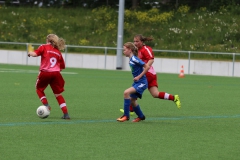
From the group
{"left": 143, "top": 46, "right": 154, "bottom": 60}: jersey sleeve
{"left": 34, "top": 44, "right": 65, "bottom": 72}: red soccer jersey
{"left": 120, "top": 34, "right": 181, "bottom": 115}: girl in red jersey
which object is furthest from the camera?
{"left": 143, "top": 46, "right": 154, "bottom": 60}: jersey sleeve

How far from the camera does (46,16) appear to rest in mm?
44125

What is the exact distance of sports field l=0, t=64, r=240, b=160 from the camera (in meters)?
8.18

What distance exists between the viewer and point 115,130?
34.2ft

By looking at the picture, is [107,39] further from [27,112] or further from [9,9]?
[27,112]

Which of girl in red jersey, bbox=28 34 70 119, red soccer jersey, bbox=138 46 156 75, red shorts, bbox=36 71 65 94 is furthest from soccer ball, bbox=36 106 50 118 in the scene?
red soccer jersey, bbox=138 46 156 75

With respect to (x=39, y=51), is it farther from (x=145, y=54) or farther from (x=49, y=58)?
(x=145, y=54)

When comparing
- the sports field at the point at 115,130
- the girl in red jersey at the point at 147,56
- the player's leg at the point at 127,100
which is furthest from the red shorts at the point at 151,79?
the player's leg at the point at 127,100

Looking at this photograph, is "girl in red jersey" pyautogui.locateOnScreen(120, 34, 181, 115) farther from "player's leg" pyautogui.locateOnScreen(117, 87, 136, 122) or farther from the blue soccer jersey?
"player's leg" pyautogui.locateOnScreen(117, 87, 136, 122)

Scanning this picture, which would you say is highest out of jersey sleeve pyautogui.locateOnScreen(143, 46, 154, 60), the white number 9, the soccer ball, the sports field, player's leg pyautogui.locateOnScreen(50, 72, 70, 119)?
jersey sleeve pyautogui.locateOnScreen(143, 46, 154, 60)

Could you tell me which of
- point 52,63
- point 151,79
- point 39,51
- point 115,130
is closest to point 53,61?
point 52,63

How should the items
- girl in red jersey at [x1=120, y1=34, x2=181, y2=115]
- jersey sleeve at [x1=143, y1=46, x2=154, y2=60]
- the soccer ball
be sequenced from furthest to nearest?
1. jersey sleeve at [x1=143, y1=46, x2=154, y2=60]
2. girl in red jersey at [x1=120, y1=34, x2=181, y2=115]
3. the soccer ball

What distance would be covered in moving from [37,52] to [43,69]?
36 centimetres

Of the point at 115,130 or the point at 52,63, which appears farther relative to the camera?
the point at 52,63

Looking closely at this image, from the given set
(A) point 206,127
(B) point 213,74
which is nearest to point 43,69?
(A) point 206,127
